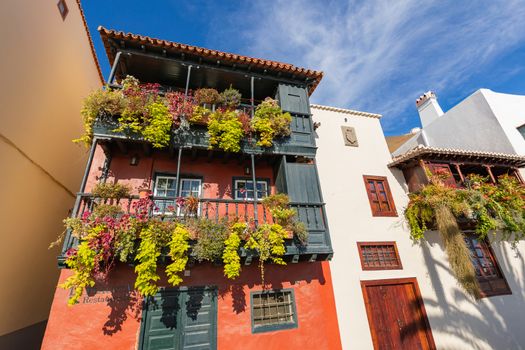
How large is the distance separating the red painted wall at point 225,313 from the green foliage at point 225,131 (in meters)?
3.71

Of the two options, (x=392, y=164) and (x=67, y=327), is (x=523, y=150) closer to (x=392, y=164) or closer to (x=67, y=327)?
(x=392, y=164)

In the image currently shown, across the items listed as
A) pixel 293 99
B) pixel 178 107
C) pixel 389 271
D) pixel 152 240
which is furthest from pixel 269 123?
pixel 389 271

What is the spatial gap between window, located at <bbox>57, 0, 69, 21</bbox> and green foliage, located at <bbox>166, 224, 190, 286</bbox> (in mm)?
9859

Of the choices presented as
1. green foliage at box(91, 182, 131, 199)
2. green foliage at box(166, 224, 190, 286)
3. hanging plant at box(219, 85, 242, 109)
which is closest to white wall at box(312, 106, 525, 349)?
hanging plant at box(219, 85, 242, 109)

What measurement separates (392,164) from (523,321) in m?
8.74

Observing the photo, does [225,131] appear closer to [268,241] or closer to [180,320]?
[268,241]

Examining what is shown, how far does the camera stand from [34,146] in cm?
748

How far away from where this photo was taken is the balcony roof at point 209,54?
7.70 meters

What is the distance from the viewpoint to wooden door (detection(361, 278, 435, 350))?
8352 millimetres

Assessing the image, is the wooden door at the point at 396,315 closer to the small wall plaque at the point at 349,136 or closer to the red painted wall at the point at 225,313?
the red painted wall at the point at 225,313

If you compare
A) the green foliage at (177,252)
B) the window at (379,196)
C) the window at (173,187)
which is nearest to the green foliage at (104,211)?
the green foliage at (177,252)

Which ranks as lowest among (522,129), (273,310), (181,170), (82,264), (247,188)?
(273,310)

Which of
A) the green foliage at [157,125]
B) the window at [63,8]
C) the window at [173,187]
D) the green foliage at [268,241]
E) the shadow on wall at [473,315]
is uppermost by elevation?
the window at [63,8]

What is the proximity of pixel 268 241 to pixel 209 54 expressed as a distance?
22.4ft
